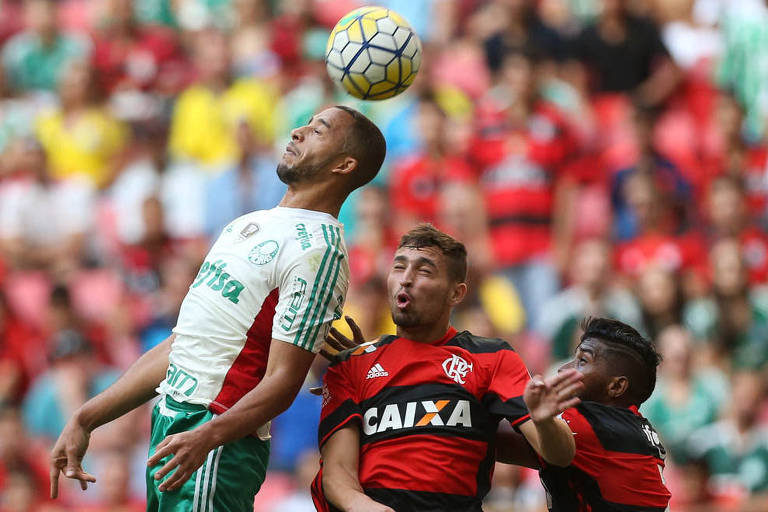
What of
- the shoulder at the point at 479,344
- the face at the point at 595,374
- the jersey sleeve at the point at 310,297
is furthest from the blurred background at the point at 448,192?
the jersey sleeve at the point at 310,297

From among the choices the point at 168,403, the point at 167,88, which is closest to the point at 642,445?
the point at 168,403

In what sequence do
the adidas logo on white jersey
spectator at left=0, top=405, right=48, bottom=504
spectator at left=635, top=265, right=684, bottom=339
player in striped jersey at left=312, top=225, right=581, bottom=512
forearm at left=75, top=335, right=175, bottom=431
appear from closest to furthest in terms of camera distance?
1. player in striped jersey at left=312, top=225, right=581, bottom=512
2. the adidas logo on white jersey
3. forearm at left=75, top=335, right=175, bottom=431
4. spectator at left=635, top=265, right=684, bottom=339
5. spectator at left=0, top=405, right=48, bottom=504

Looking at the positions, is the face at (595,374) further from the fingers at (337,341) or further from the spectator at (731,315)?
the spectator at (731,315)

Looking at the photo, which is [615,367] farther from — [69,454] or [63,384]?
[63,384]

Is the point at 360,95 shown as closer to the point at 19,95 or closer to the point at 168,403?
the point at 168,403

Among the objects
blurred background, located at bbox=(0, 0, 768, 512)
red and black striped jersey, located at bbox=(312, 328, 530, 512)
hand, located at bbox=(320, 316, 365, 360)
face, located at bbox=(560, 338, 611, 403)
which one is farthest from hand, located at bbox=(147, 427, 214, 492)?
blurred background, located at bbox=(0, 0, 768, 512)

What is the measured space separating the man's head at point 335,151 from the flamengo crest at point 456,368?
85 centimetres

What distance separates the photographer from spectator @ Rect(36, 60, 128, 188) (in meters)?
11.4

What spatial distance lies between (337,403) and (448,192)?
527 cm

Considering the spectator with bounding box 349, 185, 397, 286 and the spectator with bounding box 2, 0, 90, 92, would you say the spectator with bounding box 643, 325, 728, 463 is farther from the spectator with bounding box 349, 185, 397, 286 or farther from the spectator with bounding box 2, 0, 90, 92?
the spectator with bounding box 2, 0, 90, 92

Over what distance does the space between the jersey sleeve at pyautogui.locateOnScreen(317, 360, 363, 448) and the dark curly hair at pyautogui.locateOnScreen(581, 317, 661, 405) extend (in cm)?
102

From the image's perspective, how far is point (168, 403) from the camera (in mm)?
4398

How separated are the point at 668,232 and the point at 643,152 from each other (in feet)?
2.42

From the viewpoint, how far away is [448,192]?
9.55 meters
